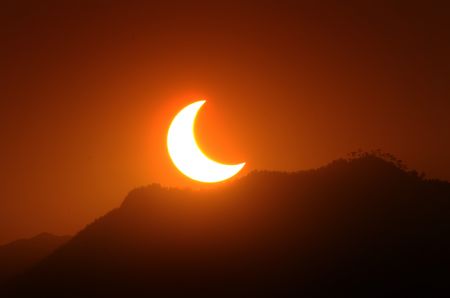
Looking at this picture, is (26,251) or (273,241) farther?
(26,251)

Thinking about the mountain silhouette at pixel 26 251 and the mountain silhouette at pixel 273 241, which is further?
the mountain silhouette at pixel 26 251

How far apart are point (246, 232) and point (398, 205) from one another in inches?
613

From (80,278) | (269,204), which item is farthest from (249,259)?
(80,278)

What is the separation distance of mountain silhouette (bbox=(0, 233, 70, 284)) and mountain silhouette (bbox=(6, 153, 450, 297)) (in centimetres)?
2263

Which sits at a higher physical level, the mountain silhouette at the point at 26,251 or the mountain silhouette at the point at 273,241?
the mountain silhouette at the point at 26,251

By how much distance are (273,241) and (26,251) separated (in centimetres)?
6448

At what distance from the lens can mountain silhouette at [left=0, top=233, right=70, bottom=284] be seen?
7966 centimetres

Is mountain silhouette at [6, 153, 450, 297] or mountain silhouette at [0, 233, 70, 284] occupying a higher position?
mountain silhouette at [0, 233, 70, 284]

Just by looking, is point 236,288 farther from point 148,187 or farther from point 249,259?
point 148,187

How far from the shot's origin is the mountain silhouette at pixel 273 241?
3922 cm

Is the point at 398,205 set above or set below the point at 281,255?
above

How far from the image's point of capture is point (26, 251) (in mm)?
92500

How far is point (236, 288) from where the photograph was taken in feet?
133

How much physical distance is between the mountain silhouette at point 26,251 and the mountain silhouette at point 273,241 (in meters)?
22.6
